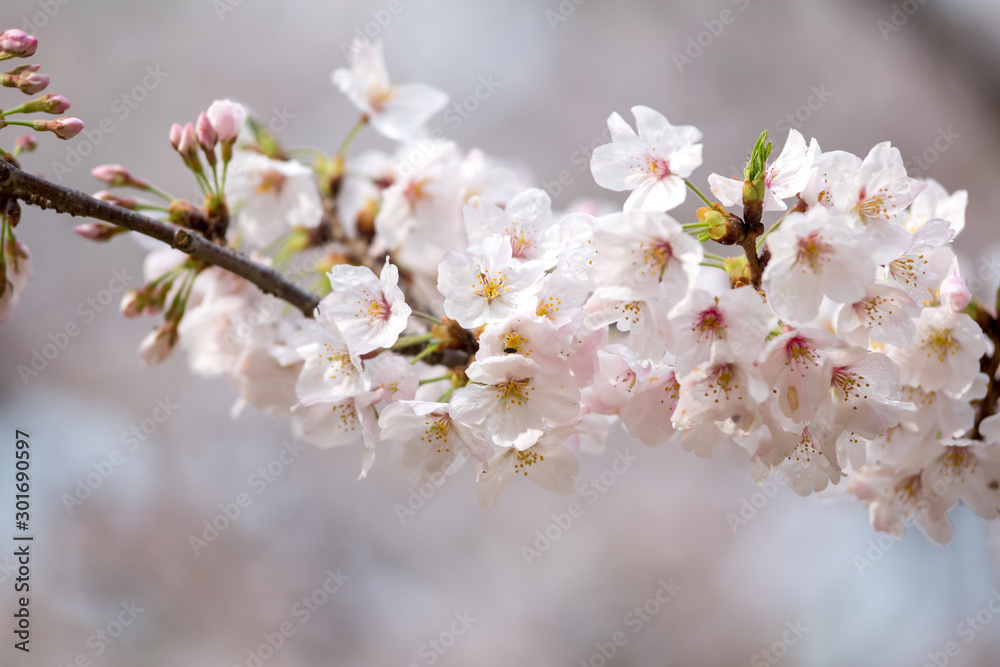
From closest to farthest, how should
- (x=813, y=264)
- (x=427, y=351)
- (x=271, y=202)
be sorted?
(x=813, y=264) < (x=427, y=351) < (x=271, y=202)

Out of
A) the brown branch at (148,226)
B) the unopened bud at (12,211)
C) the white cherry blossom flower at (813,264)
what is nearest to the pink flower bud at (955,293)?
the white cherry blossom flower at (813,264)

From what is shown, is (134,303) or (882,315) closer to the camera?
(882,315)

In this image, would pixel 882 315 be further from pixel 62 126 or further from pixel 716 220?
pixel 62 126

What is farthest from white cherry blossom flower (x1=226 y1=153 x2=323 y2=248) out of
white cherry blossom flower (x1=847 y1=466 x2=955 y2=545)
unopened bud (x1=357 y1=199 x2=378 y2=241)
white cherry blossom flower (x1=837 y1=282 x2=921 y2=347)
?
white cherry blossom flower (x1=847 y1=466 x2=955 y2=545)

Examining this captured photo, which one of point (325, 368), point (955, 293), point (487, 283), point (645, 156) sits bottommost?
point (325, 368)

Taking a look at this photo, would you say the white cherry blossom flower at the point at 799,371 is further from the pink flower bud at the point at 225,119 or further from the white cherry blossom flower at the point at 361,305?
the pink flower bud at the point at 225,119

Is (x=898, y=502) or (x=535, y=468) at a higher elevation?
(x=898, y=502)

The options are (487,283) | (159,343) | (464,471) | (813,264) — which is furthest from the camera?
(464,471)

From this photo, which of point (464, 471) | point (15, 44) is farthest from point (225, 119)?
point (464, 471)
